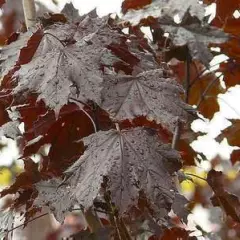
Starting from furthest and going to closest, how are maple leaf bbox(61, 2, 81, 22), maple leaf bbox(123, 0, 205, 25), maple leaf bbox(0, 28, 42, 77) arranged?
1. maple leaf bbox(61, 2, 81, 22)
2. maple leaf bbox(123, 0, 205, 25)
3. maple leaf bbox(0, 28, 42, 77)

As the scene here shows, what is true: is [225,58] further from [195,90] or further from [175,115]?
[175,115]

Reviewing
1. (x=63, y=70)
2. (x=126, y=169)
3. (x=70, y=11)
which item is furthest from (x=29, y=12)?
(x=126, y=169)

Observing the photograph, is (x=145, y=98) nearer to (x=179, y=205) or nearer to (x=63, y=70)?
(x=63, y=70)

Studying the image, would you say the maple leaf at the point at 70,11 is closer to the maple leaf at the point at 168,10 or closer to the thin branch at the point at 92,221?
the maple leaf at the point at 168,10

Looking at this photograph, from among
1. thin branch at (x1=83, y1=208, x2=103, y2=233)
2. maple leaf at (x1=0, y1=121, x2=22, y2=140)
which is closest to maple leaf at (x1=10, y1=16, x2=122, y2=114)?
maple leaf at (x1=0, y1=121, x2=22, y2=140)

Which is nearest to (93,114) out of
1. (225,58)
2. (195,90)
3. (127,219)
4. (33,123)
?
(33,123)

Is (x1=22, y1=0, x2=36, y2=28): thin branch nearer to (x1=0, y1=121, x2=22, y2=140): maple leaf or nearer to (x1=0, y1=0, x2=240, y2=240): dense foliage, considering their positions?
(x1=0, y1=0, x2=240, y2=240): dense foliage

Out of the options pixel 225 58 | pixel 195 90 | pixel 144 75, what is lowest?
pixel 195 90

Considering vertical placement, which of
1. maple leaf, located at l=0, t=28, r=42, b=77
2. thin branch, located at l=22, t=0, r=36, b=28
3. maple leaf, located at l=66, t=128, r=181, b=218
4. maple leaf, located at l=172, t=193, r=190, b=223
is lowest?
maple leaf, located at l=172, t=193, r=190, b=223
